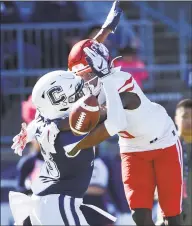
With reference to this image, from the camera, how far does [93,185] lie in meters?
8.79

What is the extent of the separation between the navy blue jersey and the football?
0.20 feet

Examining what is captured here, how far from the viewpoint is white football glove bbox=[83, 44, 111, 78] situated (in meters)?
6.01

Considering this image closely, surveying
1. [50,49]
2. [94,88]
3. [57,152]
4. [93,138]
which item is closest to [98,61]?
[94,88]

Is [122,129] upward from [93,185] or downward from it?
Result: upward

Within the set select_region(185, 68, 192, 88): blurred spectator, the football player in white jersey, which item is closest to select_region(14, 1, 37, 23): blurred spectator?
select_region(185, 68, 192, 88): blurred spectator

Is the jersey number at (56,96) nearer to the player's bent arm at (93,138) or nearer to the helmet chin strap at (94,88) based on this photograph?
the player's bent arm at (93,138)

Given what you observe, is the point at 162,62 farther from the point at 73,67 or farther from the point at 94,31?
the point at 73,67

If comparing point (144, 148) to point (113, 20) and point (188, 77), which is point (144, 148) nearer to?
point (113, 20)

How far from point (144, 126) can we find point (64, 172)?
147 centimetres

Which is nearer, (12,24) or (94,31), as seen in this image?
(94,31)

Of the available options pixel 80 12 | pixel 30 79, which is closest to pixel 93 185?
pixel 30 79

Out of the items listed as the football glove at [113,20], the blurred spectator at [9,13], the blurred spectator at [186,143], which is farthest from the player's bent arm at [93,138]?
the blurred spectator at [9,13]

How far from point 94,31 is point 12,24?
4.04 ft

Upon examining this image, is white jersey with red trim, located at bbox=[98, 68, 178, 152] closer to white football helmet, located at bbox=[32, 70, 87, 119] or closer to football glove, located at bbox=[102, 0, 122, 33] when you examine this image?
football glove, located at bbox=[102, 0, 122, 33]
